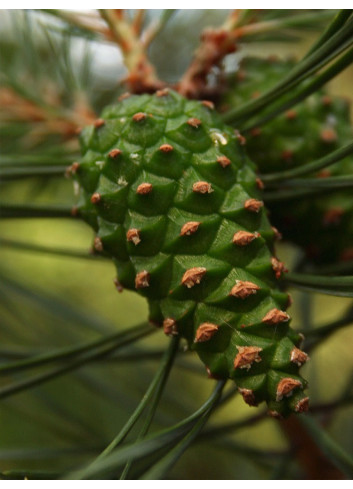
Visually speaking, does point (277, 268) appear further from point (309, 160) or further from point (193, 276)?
point (309, 160)

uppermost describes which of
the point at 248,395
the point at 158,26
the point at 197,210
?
the point at 158,26

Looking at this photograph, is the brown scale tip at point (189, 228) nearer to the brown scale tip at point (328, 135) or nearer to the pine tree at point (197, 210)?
the pine tree at point (197, 210)

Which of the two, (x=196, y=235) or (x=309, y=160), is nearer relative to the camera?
(x=196, y=235)

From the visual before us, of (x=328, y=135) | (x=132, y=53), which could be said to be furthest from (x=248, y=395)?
(x=132, y=53)

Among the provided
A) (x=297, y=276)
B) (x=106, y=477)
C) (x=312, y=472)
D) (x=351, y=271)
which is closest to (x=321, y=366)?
(x=312, y=472)

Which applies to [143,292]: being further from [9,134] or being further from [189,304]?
[9,134]

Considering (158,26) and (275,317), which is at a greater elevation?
(158,26)

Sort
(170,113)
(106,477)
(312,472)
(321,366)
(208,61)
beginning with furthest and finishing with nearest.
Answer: (321,366) → (312,472) → (208,61) → (170,113) → (106,477)
